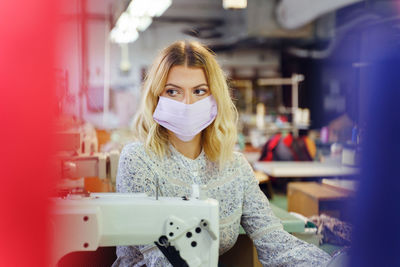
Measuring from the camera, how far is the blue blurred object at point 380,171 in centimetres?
81

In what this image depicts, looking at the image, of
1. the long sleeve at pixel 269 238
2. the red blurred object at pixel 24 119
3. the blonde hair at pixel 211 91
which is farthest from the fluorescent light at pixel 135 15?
the red blurred object at pixel 24 119

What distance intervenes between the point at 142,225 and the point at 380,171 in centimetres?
62

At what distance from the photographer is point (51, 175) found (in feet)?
2.87

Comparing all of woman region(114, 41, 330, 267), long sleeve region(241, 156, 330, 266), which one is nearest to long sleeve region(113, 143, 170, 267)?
woman region(114, 41, 330, 267)

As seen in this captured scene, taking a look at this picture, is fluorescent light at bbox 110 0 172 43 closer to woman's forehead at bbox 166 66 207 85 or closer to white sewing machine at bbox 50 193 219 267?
woman's forehead at bbox 166 66 207 85

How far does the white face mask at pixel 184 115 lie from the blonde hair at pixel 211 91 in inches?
2.1

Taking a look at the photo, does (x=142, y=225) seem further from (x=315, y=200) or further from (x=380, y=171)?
(x=315, y=200)

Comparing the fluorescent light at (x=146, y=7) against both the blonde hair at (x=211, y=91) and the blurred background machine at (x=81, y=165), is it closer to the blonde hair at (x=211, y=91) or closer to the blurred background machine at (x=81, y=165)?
the blurred background machine at (x=81, y=165)

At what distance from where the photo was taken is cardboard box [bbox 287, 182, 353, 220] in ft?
11.3

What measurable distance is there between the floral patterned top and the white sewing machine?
385 mm

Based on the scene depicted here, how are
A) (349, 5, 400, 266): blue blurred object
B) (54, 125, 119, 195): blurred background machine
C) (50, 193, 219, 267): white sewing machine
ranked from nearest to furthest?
(349, 5, 400, 266): blue blurred object, (50, 193, 219, 267): white sewing machine, (54, 125, 119, 195): blurred background machine

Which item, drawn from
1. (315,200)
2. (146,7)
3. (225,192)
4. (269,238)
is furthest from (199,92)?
(146,7)

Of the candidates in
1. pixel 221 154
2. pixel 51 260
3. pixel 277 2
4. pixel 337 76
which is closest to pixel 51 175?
pixel 51 260

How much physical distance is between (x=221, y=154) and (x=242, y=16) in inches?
301
